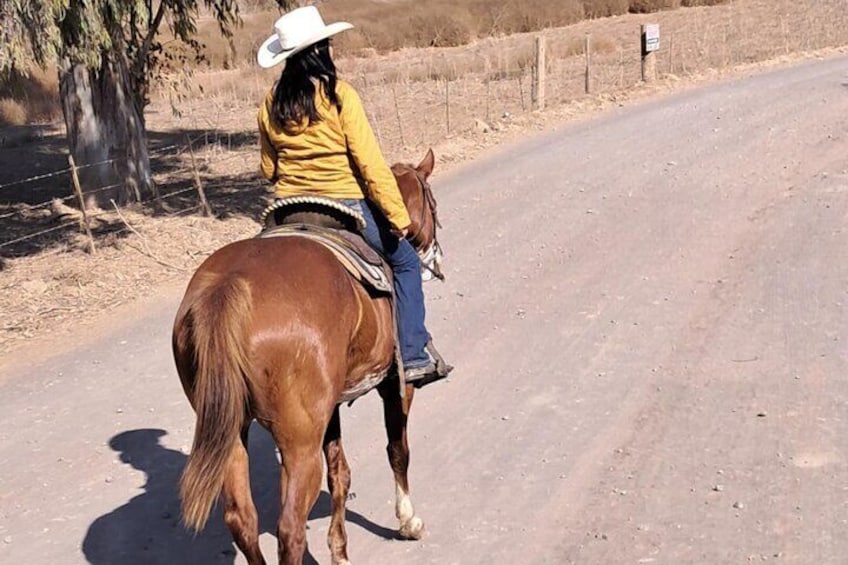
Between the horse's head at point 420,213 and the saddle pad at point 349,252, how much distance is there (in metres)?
0.71

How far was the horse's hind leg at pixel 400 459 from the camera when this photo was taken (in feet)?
19.4

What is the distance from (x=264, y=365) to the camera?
4480mm

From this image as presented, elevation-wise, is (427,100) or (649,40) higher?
(649,40)

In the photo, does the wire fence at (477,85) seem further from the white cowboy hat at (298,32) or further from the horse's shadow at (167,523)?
the white cowboy hat at (298,32)

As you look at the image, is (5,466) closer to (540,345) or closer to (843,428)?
(540,345)

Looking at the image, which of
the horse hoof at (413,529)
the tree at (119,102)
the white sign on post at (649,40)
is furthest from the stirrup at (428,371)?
the white sign on post at (649,40)

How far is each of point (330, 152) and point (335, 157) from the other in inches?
1.5

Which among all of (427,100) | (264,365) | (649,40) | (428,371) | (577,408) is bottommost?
(577,408)

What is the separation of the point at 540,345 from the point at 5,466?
415 centimetres

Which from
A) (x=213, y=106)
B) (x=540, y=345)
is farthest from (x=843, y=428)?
(x=213, y=106)

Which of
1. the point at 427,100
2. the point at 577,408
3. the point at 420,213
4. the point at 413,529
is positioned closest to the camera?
the point at 413,529

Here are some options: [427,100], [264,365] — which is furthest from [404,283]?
[427,100]

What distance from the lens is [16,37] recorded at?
1164cm

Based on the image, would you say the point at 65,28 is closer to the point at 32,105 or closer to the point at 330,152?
the point at 330,152
